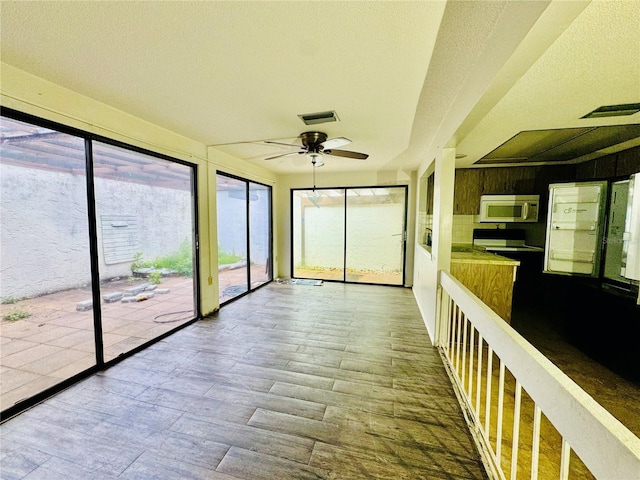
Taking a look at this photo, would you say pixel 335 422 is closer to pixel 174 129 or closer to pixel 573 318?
pixel 573 318

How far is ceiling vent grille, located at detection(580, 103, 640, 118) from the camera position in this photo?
6.38 feet

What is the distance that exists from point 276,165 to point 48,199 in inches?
130

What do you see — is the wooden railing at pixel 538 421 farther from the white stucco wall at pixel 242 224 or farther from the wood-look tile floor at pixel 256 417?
the white stucco wall at pixel 242 224

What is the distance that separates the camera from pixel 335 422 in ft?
5.84

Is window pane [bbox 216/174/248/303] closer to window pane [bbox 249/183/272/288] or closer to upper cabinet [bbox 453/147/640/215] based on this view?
window pane [bbox 249/183/272/288]

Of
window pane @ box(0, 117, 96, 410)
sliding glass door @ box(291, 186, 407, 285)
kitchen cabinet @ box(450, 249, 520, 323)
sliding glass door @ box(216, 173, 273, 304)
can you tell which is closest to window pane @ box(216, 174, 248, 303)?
sliding glass door @ box(216, 173, 273, 304)

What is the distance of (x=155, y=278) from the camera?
3184 millimetres

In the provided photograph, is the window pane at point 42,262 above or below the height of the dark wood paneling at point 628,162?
below

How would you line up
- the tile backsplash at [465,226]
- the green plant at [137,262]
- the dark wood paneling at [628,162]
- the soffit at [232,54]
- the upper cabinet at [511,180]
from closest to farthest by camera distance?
the soffit at [232,54], the green plant at [137,262], the dark wood paneling at [628,162], the upper cabinet at [511,180], the tile backsplash at [465,226]

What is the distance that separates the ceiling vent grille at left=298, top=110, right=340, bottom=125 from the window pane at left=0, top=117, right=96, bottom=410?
1973 mm

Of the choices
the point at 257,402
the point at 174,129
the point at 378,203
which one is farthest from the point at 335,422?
the point at 378,203

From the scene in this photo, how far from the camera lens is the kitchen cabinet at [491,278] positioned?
283 centimetres

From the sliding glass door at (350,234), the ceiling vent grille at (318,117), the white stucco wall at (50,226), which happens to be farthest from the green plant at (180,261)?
the sliding glass door at (350,234)

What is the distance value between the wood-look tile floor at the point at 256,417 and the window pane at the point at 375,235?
8.60 ft
